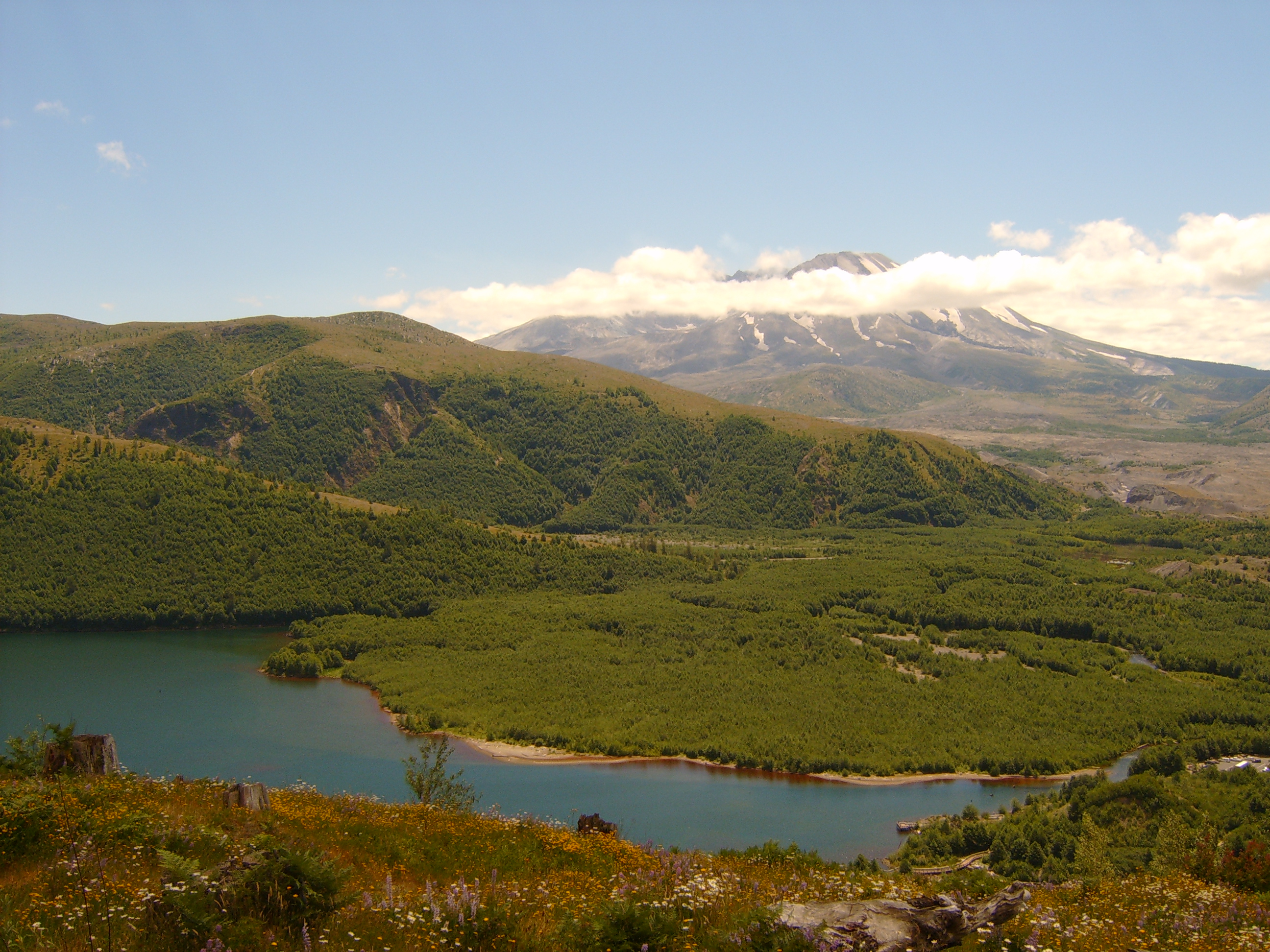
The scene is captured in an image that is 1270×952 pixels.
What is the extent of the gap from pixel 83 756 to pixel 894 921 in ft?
52.9

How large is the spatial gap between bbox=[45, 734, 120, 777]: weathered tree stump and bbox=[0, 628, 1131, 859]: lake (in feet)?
69.2

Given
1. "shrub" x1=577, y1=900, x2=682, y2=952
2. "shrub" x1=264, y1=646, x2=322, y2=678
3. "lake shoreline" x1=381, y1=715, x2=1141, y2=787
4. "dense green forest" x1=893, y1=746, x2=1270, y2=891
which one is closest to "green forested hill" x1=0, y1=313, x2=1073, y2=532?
"shrub" x1=264, y1=646, x2=322, y2=678

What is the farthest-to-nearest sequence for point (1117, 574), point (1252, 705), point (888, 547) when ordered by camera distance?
1. point (888, 547)
2. point (1117, 574)
3. point (1252, 705)

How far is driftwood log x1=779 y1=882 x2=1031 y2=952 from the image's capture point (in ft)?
39.7

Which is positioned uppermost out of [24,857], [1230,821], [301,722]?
[24,857]

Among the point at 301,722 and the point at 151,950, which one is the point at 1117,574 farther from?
the point at 151,950

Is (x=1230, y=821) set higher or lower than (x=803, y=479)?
lower

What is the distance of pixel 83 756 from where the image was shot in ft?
59.9

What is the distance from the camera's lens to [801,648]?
8019 centimetres

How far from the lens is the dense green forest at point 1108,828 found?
3466cm

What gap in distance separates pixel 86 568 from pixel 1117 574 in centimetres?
12284

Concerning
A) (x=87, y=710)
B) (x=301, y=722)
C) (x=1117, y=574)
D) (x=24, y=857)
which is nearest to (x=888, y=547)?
(x=1117, y=574)

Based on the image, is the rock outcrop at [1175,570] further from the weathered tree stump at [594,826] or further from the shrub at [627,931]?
the shrub at [627,931]

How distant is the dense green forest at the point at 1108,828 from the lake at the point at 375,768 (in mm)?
4160
